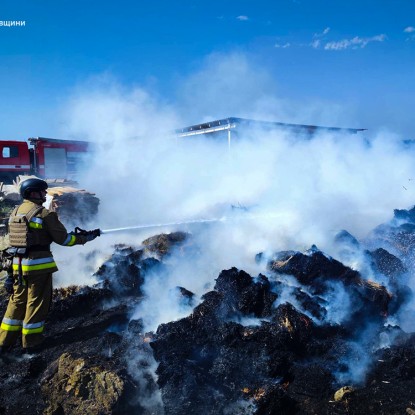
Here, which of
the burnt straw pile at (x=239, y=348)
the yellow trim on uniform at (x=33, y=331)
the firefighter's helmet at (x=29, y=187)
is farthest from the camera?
the firefighter's helmet at (x=29, y=187)

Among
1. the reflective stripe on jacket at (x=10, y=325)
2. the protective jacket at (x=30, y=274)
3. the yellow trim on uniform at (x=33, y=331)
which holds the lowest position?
the yellow trim on uniform at (x=33, y=331)

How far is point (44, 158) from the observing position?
16.0 meters

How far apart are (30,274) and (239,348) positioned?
2283mm

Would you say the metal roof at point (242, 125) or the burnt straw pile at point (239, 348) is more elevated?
the metal roof at point (242, 125)

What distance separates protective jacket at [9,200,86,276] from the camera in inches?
146

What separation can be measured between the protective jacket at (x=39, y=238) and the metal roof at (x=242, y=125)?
6987mm

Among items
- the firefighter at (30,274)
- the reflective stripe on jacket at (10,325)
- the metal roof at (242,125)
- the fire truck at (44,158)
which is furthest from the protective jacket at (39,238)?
the fire truck at (44,158)

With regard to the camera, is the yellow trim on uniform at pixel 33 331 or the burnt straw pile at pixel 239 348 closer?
the burnt straw pile at pixel 239 348

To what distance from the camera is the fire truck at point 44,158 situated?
15484mm

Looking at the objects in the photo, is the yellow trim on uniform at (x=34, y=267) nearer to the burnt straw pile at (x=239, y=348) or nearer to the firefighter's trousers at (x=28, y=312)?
the firefighter's trousers at (x=28, y=312)

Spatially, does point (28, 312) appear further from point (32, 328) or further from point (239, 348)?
point (239, 348)

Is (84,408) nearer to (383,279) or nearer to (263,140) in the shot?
(383,279)

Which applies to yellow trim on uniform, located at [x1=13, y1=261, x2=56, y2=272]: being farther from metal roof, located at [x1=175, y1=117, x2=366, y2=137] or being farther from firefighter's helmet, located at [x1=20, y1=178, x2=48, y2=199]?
metal roof, located at [x1=175, y1=117, x2=366, y2=137]

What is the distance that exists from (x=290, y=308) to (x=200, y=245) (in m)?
2.42
